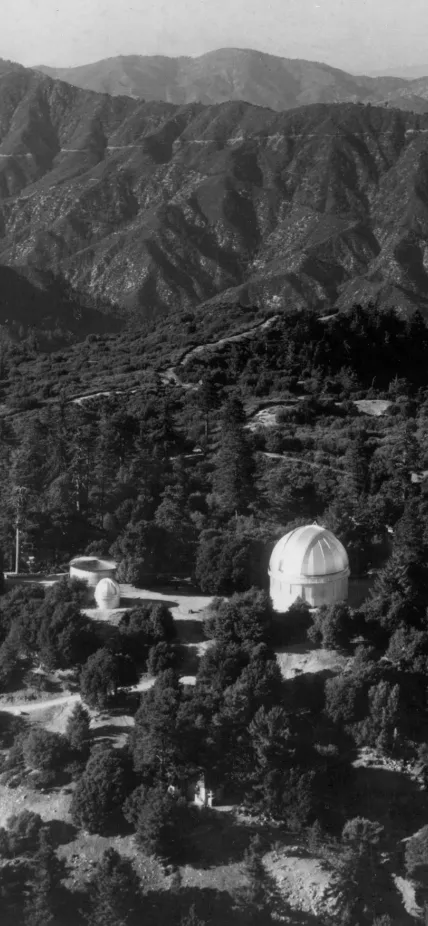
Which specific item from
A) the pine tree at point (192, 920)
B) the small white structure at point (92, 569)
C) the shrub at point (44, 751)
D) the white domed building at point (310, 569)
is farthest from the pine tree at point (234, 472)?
the pine tree at point (192, 920)

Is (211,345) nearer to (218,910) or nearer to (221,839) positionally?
(221,839)

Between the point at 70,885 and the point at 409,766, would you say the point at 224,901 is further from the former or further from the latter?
the point at 409,766

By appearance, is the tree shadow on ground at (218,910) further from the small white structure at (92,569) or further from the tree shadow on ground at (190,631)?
the small white structure at (92,569)

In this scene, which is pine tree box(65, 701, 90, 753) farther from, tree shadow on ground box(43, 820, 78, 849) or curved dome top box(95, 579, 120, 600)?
curved dome top box(95, 579, 120, 600)

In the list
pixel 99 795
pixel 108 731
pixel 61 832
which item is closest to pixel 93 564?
pixel 108 731

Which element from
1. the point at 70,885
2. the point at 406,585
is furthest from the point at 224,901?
the point at 406,585
